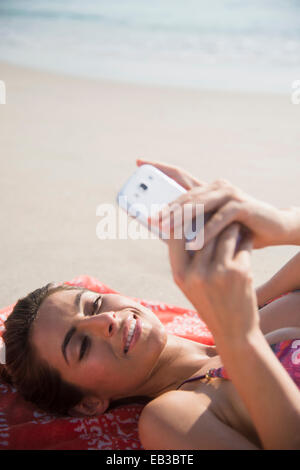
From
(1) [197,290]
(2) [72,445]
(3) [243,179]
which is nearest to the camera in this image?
(1) [197,290]

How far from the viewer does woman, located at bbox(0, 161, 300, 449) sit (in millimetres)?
1250

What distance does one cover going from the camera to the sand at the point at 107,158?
11.4 ft

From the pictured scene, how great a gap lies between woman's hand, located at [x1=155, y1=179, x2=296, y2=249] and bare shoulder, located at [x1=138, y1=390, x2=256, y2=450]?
1.93 feet

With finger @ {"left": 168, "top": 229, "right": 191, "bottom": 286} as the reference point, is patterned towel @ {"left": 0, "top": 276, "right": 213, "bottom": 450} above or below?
below

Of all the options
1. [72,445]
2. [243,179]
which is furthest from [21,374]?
[243,179]

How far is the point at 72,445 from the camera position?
192 cm

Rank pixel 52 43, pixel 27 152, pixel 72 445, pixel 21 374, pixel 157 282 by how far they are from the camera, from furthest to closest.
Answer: pixel 52 43 → pixel 27 152 → pixel 157 282 → pixel 21 374 → pixel 72 445

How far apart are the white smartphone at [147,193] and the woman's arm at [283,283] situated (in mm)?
874

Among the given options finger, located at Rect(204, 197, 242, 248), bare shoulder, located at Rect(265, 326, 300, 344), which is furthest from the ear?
finger, located at Rect(204, 197, 242, 248)

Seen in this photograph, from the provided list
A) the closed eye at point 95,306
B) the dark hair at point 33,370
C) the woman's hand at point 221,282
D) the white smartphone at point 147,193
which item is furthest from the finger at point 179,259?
the dark hair at point 33,370

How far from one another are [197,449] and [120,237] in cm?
240

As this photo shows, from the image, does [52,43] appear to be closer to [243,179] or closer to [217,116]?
[217,116]

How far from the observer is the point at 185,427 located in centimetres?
154

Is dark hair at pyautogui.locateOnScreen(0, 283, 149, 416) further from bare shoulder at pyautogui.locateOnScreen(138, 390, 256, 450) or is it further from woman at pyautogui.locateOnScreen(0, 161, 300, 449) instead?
bare shoulder at pyautogui.locateOnScreen(138, 390, 256, 450)
